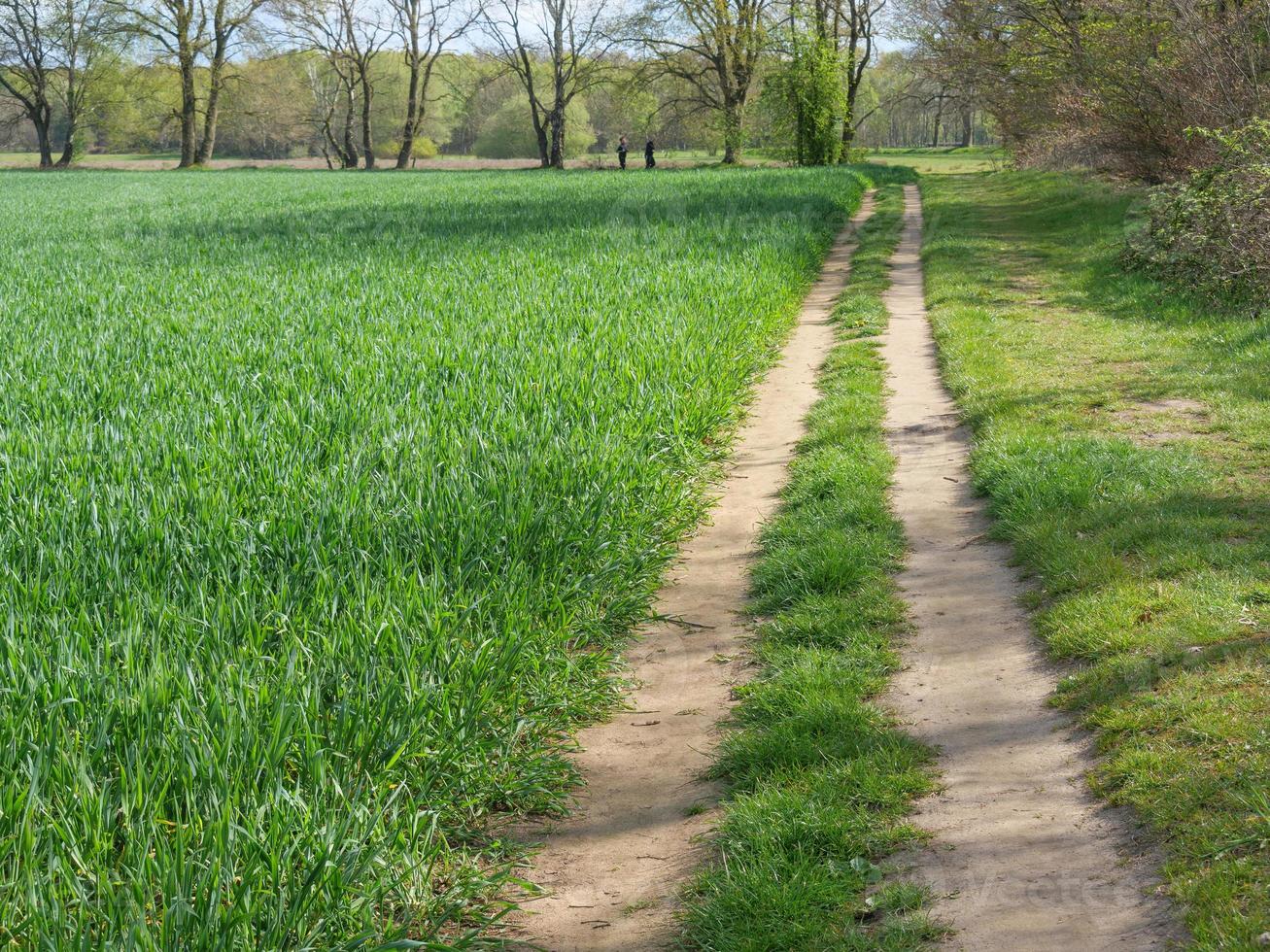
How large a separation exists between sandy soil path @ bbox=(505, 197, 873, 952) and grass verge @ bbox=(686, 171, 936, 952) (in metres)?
0.13

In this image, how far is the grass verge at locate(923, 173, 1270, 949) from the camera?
3.22 metres

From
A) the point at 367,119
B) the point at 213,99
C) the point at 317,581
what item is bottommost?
the point at 317,581

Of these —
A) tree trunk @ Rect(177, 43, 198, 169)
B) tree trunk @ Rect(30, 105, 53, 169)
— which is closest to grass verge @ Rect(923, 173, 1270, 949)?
→ tree trunk @ Rect(177, 43, 198, 169)

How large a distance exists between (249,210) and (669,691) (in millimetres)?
22438

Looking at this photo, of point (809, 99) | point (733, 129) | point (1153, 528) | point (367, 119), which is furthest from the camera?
point (367, 119)

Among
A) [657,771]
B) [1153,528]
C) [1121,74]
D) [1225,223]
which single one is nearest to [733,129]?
[1121,74]

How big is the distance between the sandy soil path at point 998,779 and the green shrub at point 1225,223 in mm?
6184

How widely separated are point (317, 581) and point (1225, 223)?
1031cm

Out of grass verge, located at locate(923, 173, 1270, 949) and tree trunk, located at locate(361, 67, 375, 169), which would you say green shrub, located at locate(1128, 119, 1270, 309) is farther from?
tree trunk, located at locate(361, 67, 375, 169)

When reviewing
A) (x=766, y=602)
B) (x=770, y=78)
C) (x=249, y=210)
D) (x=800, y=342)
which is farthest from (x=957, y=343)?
(x=770, y=78)

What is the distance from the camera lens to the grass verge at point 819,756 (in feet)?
9.68

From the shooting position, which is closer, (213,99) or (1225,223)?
(1225,223)

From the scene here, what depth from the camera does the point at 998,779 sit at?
3580 mm

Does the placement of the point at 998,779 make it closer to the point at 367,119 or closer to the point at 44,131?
the point at 367,119
